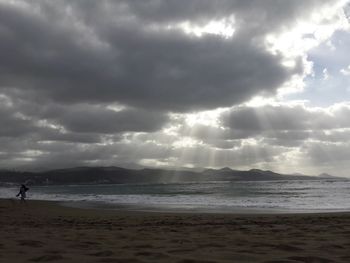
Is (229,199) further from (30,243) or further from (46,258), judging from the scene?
(46,258)

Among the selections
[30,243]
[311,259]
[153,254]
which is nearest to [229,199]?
[30,243]

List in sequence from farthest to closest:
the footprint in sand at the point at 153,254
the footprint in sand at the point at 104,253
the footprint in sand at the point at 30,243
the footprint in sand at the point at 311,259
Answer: the footprint in sand at the point at 30,243, the footprint in sand at the point at 104,253, the footprint in sand at the point at 153,254, the footprint in sand at the point at 311,259

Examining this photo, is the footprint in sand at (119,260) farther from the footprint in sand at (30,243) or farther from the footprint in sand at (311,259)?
the footprint in sand at (311,259)

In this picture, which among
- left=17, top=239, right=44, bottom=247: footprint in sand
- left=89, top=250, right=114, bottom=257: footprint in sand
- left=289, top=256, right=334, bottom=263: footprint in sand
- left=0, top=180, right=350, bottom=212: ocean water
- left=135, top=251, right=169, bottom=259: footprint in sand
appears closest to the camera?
left=289, top=256, right=334, bottom=263: footprint in sand

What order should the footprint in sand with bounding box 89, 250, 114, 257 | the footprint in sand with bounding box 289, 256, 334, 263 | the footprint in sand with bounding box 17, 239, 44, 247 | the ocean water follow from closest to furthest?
the footprint in sand with bounding box 289, 256, 334, 263 < the footprint in sand with bounding box 89, 250, 114, 257 < the footprint in sand with bounding box 17, 239, 44, 247 < the ocean water

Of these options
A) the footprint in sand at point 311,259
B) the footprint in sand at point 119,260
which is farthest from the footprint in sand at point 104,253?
the footprint in sand at point 311,259

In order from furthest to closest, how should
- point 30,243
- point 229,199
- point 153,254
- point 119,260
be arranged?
point 229,199, point 30,243, point 153,254, point 119,260

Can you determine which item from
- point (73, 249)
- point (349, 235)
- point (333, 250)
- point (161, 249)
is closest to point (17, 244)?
point (73, 249)

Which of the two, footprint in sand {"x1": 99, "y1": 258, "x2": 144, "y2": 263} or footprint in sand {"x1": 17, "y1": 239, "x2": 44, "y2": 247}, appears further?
footprint in sand {"x1": 17, "y1": 239, "x2": 44, "y2": 247}

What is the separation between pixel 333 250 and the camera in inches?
269

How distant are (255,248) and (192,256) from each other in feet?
4.40

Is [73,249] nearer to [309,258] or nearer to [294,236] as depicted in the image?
[309,258]

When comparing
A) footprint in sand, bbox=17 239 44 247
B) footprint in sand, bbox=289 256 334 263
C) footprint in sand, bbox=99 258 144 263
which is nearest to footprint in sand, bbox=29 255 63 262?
footprint in sand, bbox=99 258 144 263

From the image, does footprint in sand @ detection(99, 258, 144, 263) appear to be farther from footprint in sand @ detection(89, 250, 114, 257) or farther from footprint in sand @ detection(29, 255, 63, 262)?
footprint in sand @ detection(29, 255, 63, 262)
